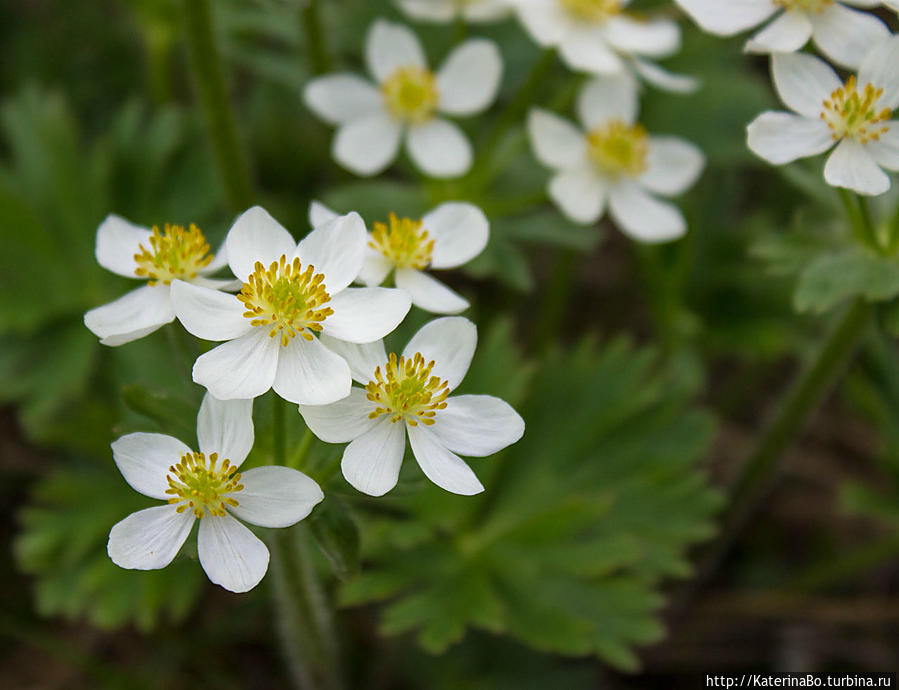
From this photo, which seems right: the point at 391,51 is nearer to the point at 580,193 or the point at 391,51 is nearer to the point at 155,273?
the point at 580,193

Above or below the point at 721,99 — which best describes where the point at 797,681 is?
below

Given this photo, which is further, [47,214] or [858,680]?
[47,214]

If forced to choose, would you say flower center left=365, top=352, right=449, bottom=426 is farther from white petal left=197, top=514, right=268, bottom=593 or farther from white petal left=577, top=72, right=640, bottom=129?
white petal left=577, top=72, right=640, bottom=129

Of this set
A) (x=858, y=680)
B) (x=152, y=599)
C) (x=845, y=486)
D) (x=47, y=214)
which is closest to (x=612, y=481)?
(x=845, y=486)

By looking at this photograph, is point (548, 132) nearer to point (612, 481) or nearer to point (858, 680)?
point (612, 481)

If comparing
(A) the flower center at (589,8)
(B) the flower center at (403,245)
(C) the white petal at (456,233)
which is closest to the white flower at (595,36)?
(A) the flower center at (589,8)

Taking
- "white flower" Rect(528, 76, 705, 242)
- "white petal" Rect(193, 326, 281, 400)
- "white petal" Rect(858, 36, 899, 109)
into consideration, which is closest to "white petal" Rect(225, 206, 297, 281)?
"white petal" Rect(193, 326, 281, 400)

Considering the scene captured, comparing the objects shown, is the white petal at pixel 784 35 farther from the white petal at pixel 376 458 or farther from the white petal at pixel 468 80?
the white petal at pixel 376 458
